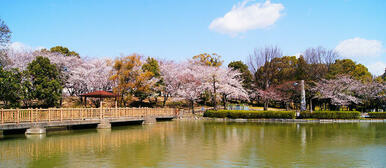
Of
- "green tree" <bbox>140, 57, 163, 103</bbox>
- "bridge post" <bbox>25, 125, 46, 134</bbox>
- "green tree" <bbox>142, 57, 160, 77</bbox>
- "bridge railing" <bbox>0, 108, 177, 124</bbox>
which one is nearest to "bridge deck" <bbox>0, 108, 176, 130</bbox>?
"bridge railing" <bbox>0, 108, 177, 124</bbox>

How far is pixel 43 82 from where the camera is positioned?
3291cm

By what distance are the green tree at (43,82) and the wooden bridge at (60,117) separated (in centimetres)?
1073

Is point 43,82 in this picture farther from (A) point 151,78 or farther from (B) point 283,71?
(B) point 283,71

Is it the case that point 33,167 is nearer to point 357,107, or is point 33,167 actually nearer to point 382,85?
point 382,85

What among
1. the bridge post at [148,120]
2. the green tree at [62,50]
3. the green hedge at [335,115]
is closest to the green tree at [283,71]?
the green hedge at [335,115]

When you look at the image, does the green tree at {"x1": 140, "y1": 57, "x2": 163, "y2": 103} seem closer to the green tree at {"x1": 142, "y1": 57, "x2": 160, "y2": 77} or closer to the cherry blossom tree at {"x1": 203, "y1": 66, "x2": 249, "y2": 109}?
the green tree at {"x1": 142, "y1": 57, "x2": 160, "y2": 77}

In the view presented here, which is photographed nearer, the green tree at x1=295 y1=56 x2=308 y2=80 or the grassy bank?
the grassy bank

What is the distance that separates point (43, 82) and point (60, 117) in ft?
47.0

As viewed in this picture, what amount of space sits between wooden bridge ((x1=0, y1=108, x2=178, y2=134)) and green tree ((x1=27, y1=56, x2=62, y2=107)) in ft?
35.2

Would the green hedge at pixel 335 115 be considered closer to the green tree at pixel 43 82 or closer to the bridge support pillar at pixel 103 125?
the bridge support pillar at pixel 103 125

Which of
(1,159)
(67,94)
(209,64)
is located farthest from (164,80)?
(1,159)

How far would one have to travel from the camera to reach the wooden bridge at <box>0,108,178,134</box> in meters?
17.7

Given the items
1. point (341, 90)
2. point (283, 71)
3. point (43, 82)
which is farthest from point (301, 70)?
point (43, 82)

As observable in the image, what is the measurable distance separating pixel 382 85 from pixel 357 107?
6.31 metres
